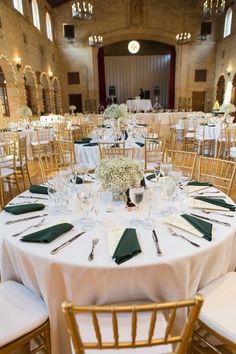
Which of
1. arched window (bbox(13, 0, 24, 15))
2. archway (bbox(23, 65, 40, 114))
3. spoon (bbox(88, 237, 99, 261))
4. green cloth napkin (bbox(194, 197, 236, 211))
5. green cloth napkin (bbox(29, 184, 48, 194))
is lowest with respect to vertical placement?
spoon (bbox(88, 237, 99, 261))

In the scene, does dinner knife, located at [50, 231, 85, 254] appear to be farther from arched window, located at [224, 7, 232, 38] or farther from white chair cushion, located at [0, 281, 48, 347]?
arched window, located at [224, 7, 232, 38]

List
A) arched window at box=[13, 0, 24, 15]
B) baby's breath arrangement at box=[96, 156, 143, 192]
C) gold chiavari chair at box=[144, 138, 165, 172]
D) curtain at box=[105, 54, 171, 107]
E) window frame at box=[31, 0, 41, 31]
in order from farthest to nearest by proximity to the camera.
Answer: curtain at box=[105, 54, 171, 107], window frame at box=[31, 0, 41, 31], arched window at box=[13, 0, 24, 15], gold chiavari chair at box=[144, 138, 165, 172], baby's breath arrangement at box=[96, 156, 143, 192]

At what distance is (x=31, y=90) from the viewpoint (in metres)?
13.0

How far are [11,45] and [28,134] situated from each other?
17.3 ft

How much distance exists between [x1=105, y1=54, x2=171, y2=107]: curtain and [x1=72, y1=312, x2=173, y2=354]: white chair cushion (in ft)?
72.4

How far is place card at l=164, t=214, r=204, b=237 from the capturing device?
1.63m

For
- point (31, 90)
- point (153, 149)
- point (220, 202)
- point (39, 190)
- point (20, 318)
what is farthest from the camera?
point (31, 90)

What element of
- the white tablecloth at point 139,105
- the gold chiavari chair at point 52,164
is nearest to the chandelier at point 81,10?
the white tablecloth at point 139,105

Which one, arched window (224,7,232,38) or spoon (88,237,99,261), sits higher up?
arched window (224,7,232,38)

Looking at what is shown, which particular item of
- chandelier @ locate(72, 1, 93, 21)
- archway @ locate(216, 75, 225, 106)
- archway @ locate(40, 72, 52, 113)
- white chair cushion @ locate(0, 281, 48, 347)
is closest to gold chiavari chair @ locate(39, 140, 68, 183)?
white chair cushion @ locate(0, 281, 48, 347)

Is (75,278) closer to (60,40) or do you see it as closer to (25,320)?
(25,320)

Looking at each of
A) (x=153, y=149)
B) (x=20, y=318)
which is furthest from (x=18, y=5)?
(x=20, y=318)

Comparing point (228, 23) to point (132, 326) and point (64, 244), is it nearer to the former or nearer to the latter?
point (64, 244)

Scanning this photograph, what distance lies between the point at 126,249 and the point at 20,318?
0.69m
